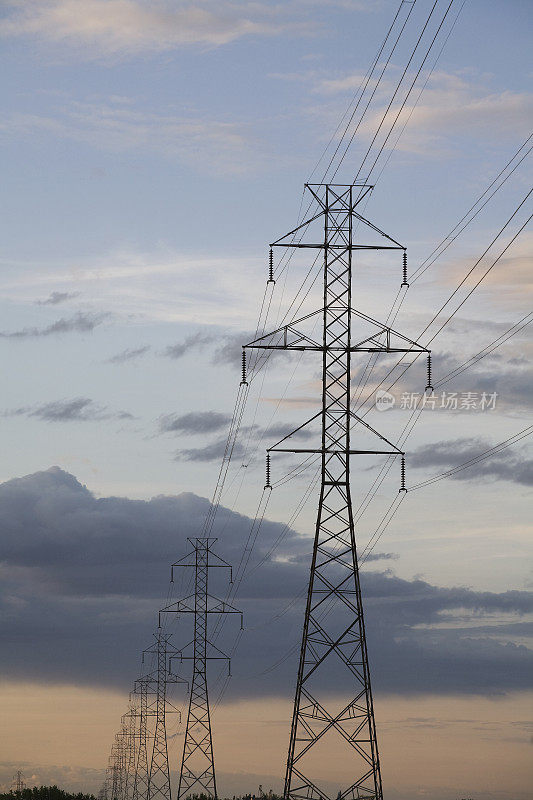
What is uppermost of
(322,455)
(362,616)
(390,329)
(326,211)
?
(326,211)

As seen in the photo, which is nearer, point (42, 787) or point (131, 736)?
point (131, 736)

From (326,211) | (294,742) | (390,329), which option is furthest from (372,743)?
(326,211)

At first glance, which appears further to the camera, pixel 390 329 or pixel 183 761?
pixel 183 761

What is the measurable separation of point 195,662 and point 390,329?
43.5 m

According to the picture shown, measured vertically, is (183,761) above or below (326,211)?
below

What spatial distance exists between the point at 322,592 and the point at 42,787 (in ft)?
430

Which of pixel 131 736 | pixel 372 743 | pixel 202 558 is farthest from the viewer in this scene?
pixel 131 736

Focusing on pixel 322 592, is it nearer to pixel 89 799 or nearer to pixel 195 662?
pixel 195 662

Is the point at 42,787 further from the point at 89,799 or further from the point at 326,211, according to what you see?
the point at 326,211

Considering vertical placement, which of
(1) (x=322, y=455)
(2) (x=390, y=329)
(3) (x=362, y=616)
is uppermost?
(2) (x=390, y=329)

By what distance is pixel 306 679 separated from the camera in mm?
45844

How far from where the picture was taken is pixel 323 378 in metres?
47.9

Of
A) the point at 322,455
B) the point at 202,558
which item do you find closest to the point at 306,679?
the point at 322,455

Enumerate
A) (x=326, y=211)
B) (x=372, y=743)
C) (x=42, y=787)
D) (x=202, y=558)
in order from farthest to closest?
(x=42, y=787), (x=202, y=558), (x=326, y=211), (x=372, y=743)
